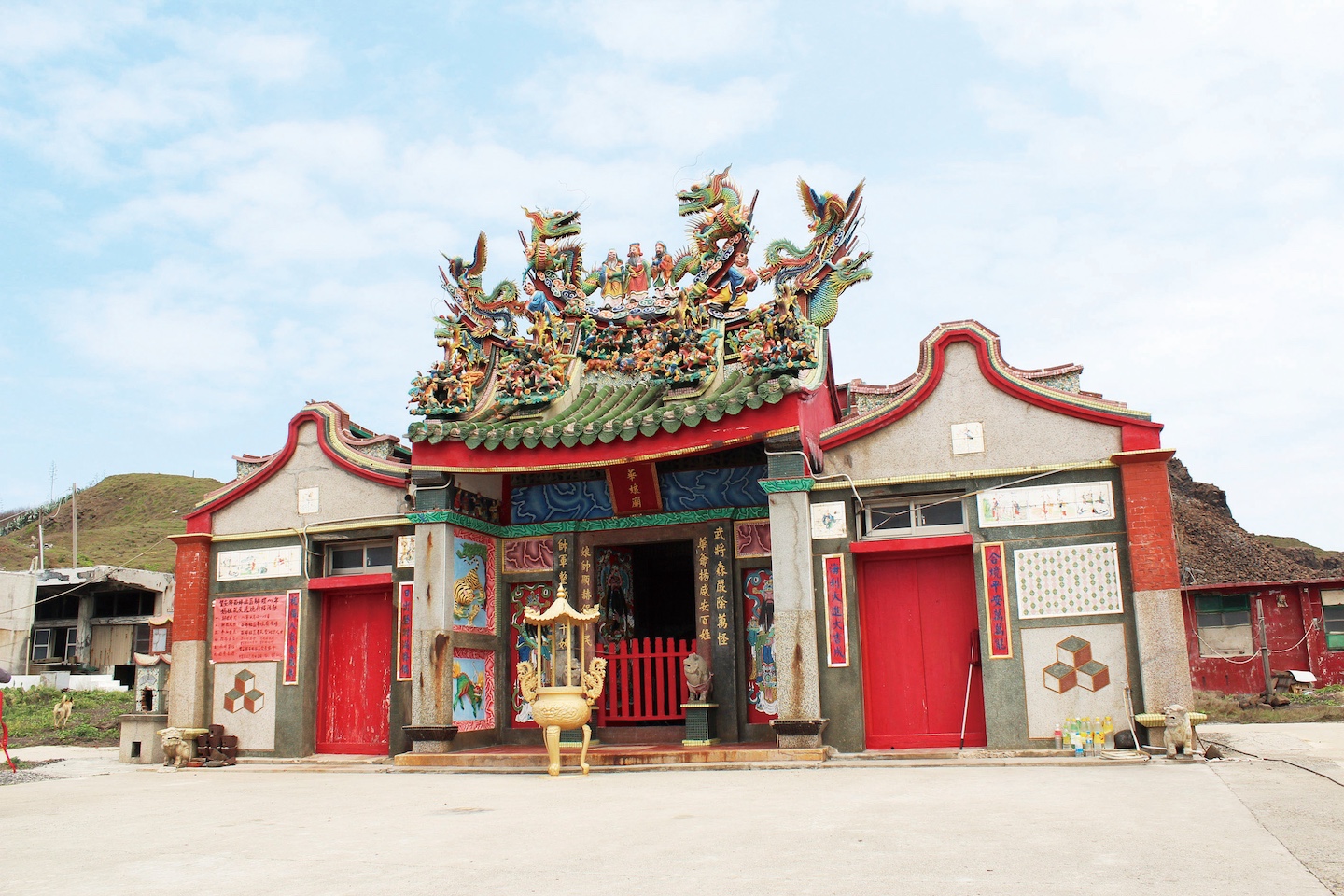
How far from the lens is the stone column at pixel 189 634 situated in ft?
47.6

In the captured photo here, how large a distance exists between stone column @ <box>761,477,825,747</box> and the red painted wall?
625 inches

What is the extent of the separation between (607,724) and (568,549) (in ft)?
7.60

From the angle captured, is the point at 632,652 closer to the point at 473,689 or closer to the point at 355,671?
the point at 473,689

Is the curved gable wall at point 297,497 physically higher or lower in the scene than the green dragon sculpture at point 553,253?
lower

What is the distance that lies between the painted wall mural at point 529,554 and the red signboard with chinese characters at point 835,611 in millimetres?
3966

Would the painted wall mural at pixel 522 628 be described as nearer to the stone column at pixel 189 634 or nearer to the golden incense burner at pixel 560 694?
the golden incense burner at pixel 560 694

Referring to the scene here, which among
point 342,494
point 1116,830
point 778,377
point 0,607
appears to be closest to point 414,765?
point 342,494

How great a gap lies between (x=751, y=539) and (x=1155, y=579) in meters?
4.67

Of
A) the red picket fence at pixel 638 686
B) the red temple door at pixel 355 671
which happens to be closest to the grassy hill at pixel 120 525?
the red temple door at pixel 355 671

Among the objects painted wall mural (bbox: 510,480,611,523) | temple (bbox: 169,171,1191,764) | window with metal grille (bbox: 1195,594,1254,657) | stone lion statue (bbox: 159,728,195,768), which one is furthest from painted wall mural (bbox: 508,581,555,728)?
window with metal grille (bbox: 1195,594,1254,657)

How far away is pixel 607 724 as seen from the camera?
13.8 metres

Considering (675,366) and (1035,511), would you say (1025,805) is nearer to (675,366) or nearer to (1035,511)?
(1035,511)

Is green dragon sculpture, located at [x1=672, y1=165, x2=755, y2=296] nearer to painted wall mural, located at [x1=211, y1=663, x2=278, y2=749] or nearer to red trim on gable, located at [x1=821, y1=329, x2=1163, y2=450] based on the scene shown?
red trim on gable, located at [x1=821, y1=329, x2=1163, y2=450]

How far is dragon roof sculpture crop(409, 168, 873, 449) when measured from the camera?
13.1 m
